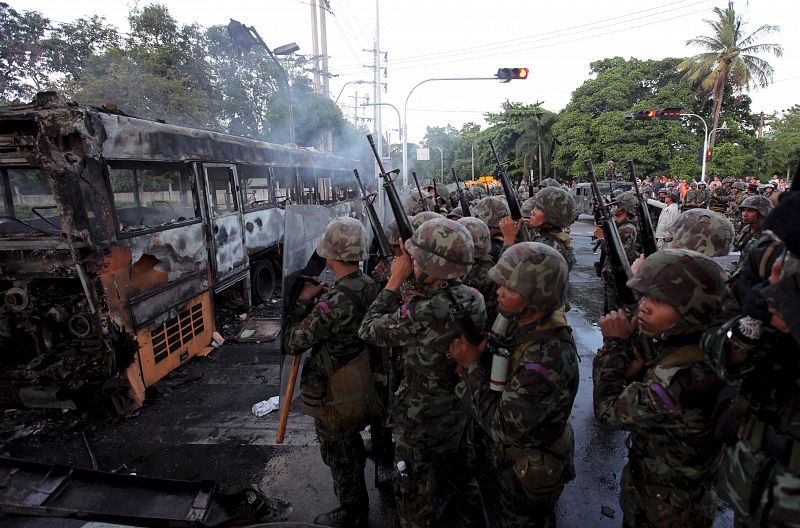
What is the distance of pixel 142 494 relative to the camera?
2.72 m

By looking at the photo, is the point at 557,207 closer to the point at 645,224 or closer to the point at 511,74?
the point at 645,224

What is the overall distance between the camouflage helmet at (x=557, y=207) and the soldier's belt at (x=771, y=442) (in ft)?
9.85

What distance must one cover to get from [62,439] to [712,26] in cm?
3545

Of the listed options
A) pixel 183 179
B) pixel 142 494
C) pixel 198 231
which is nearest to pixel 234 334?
pixel 198 231

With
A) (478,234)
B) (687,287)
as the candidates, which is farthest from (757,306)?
(478,234)

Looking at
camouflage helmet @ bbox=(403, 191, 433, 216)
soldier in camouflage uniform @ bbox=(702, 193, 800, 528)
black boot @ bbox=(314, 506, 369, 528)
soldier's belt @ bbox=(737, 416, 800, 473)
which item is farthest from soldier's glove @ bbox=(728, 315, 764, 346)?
camouflage helmet @ bbox=(403, 191, 433, 216)

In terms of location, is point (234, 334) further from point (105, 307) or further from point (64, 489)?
point (64, 489)

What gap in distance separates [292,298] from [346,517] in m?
1.39

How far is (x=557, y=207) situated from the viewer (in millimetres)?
4160

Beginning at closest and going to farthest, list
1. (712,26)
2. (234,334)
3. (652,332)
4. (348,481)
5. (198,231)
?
(652,332), (348,481), (198,231), (234,334), (712,26)

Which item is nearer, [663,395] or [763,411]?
[763,411]

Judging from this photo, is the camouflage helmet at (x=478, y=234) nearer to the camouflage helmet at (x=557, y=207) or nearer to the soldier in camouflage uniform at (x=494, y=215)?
the camouflage helmet at (x=557, y=207)

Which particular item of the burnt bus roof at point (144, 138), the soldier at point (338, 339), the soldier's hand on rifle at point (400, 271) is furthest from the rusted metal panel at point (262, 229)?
the soldier's hand on rifle at point (400, 271)

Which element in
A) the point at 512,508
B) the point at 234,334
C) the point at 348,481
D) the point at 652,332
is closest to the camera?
the point at 652,332
